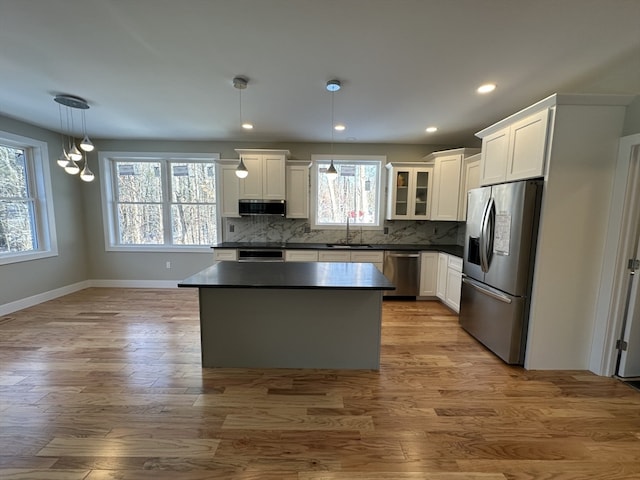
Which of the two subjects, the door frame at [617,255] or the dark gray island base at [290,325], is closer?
the door frame at [617,255]

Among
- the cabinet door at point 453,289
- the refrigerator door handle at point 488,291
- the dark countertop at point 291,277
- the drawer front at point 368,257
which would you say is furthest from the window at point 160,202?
the refrigerator door handle at point 488,291

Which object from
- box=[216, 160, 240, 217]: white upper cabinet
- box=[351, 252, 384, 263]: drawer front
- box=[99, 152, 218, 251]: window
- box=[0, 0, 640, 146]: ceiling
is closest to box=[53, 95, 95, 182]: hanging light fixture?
box=[0, 0, 640, 146]: ceiling

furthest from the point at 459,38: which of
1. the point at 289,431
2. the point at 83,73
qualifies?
the point at 83,73

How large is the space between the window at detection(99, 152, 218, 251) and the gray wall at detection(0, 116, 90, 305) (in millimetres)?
448

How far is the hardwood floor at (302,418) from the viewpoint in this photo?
4.91 feet

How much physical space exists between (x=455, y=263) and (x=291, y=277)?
2613 millimetres

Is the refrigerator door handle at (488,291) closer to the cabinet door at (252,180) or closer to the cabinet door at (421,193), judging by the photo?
the cabinet door at (421,193)

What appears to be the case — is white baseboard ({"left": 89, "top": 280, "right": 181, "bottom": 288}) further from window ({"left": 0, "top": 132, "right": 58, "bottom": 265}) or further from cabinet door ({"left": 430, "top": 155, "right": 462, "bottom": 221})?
cabinet door ({"left": 430, "top": 155, "right": 462, "bottom": 221})

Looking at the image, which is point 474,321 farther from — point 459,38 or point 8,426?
point 8,426

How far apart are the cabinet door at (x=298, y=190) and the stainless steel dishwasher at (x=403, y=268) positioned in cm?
158

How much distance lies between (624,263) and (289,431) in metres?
2.98

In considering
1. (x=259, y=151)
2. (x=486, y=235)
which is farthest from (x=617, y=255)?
(x=259, y=151)

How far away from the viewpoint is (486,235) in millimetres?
2693

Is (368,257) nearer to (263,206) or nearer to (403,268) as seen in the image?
(403,268)
